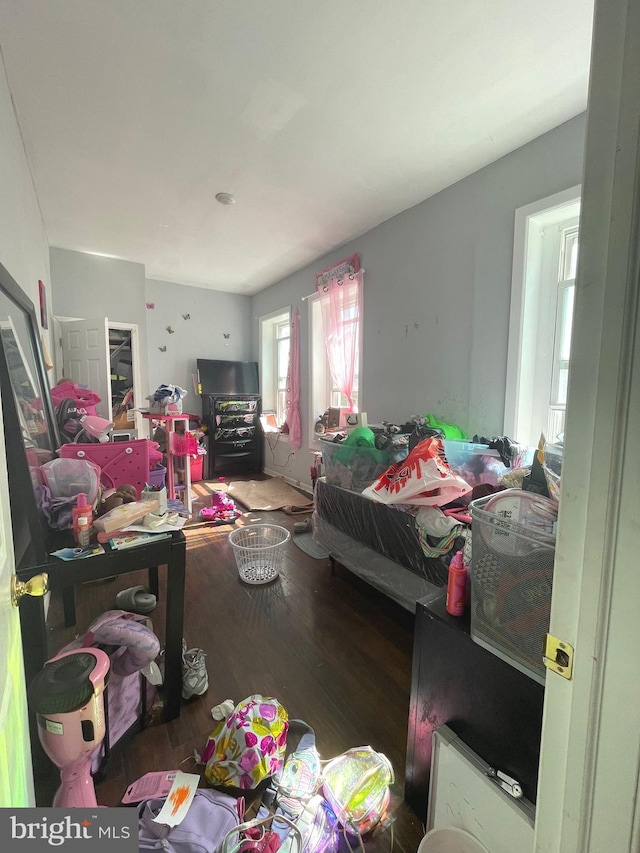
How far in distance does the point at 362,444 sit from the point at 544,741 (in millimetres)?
1767

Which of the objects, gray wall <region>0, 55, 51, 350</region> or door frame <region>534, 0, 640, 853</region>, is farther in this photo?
gray wall <region>0, 55, 51, 350</region>

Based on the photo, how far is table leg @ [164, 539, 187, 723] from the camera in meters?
1.32

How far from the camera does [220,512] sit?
3475 mm

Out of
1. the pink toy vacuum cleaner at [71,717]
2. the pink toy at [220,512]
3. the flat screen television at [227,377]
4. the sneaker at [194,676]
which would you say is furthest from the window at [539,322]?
the flat screen television at [227,377]

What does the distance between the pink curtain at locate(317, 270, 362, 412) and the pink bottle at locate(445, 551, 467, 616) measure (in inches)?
106

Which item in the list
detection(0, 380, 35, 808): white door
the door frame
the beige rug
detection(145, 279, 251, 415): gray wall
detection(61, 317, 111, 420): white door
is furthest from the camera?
detection(145, 279, 251, 415): gray wall

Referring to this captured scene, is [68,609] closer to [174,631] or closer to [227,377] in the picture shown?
[174,631]

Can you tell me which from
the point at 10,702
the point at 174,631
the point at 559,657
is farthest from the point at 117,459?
the point at 559,657

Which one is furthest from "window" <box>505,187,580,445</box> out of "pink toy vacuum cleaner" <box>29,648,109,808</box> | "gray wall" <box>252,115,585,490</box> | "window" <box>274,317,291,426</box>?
"window" <box>274,317,291,426</box>

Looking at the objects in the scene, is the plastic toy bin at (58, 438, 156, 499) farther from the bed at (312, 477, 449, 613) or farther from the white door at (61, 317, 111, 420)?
the white door at (61, 317, 111, 420)

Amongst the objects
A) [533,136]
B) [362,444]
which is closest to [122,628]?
[362,444]

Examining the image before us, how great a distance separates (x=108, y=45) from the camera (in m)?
1.50

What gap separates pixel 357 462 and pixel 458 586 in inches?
52.5

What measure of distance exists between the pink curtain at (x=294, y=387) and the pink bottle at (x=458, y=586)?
3.60 metres
